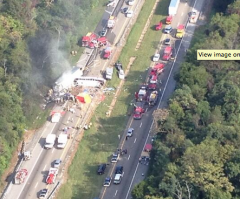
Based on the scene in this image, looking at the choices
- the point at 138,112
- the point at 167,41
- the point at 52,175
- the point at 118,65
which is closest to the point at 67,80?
the point at 118,65

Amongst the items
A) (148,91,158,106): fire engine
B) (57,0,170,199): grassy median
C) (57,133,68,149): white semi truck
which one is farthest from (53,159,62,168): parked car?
(148,91,158,106): fire engine

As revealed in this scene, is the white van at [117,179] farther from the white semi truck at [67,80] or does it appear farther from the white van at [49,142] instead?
the white semi truck at [67,80]

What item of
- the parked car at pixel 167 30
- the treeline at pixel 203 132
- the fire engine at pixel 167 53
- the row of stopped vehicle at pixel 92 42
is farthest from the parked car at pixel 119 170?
the parked car at pixel 167 30

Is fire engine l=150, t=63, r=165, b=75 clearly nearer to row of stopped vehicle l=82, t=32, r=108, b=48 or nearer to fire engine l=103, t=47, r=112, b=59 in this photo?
fire engine l=103, t=47, r=112, b=59

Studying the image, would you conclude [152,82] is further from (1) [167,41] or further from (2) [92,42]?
(2) [92,42]

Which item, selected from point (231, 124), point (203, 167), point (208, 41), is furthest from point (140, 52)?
point (203, 167)

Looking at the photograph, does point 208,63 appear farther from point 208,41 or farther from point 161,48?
point 161,48
